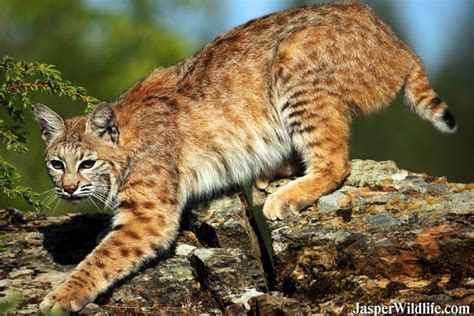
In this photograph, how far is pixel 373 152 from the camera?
35.1m

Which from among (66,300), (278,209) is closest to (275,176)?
(278,209)

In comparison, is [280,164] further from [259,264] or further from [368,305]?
[368,305]

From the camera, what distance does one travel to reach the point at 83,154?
6.57 meters

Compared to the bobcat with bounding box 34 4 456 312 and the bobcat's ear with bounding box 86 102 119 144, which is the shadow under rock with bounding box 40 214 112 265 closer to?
the bobcat with bounding box 34 4 456 312

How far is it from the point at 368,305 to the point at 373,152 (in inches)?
1180

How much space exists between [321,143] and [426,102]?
96 centimetres

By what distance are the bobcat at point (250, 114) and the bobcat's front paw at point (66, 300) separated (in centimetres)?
90

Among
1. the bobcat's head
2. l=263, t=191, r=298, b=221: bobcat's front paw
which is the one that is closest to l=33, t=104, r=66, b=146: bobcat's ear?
the bobcat's head

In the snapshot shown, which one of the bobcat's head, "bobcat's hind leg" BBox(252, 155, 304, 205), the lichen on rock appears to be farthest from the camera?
"bobcat's hind leg" BBox(252, 155, 304, 205)

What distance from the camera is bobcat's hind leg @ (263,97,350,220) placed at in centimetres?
701

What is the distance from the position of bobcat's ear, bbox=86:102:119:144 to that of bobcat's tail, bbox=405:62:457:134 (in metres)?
2.45

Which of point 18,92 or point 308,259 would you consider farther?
point 18,92

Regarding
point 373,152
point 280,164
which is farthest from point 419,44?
point 280,164

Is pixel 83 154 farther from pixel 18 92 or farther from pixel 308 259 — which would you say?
pixel 308 259
